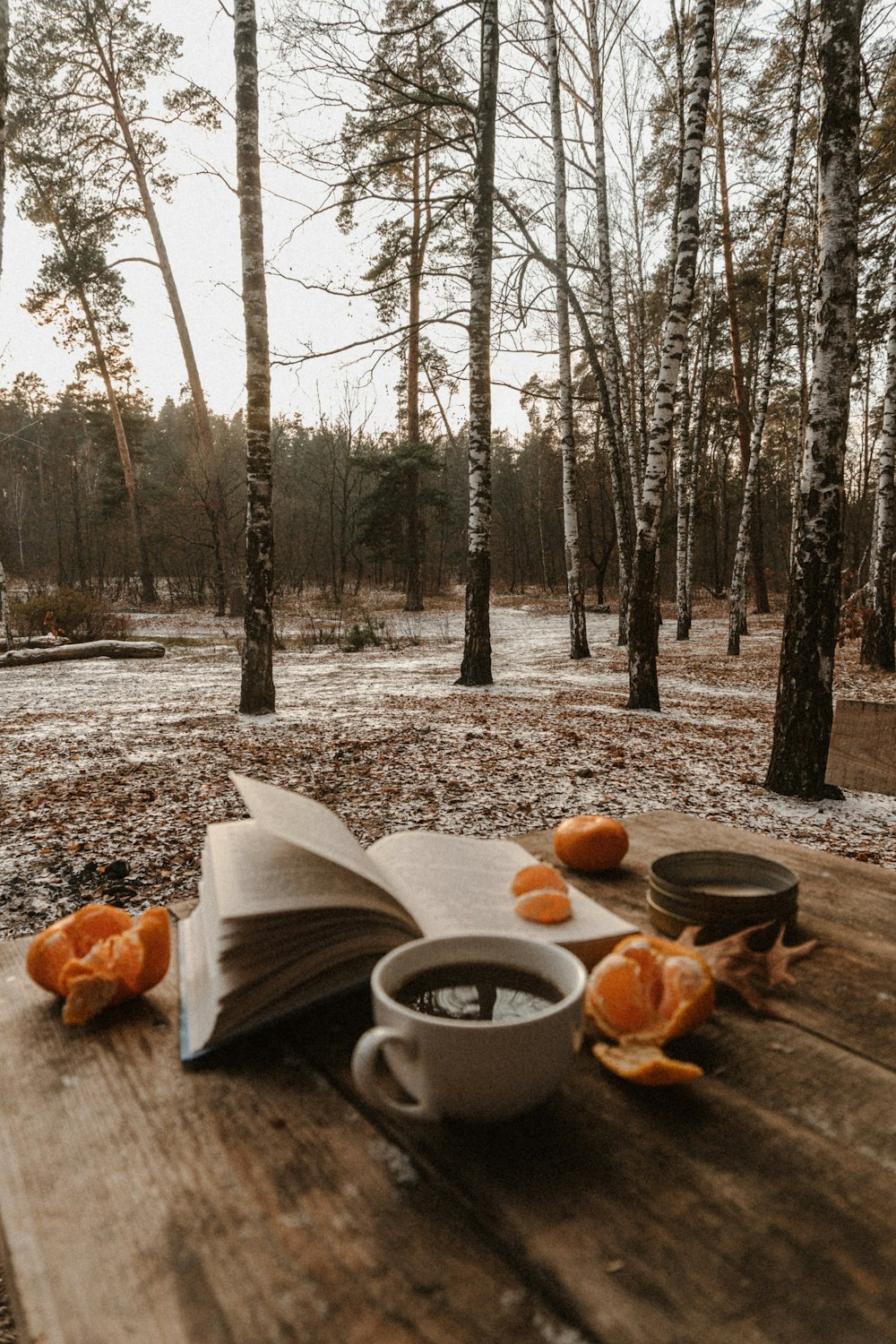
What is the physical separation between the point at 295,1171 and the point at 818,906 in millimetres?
A: 839

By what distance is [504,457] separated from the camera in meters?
43.8

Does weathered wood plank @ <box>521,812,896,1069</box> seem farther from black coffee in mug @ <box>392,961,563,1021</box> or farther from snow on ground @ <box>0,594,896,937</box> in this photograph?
snow on ground @ <box>0,594,896,937</box>

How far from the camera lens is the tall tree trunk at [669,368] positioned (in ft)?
19.4

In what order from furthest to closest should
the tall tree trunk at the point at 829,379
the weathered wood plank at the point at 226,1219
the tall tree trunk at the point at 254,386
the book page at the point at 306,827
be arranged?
1. the tall tree trunk at the point at 254,386
2. the tall tree trunk at the point at 829,379
3. the book page at the point at 306,827
4. the weathered wood plank at the point at 226,1219

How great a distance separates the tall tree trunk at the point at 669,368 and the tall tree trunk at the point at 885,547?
4383 millimetres

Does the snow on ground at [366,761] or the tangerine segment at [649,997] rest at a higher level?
the tangerine segment at [649,997]

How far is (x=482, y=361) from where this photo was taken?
8.09 m

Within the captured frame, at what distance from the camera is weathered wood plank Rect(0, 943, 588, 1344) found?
1.56 feet

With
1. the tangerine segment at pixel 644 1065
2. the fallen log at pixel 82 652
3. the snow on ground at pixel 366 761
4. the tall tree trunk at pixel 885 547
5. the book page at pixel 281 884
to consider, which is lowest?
the snow on ground at pixel 366 761

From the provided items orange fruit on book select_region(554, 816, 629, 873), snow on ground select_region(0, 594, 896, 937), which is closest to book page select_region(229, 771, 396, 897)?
orange fruit on book select_region(554, 816, 629, 873)

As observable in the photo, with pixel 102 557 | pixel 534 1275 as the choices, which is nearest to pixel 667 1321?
pixel 534 1275

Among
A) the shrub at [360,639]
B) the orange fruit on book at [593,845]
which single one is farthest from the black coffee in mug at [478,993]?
the shrub at [360,639]

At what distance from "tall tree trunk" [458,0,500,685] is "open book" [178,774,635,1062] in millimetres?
7214

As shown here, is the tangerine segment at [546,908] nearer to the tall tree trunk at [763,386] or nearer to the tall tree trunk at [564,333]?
the tall tree trunk at [564,333]
